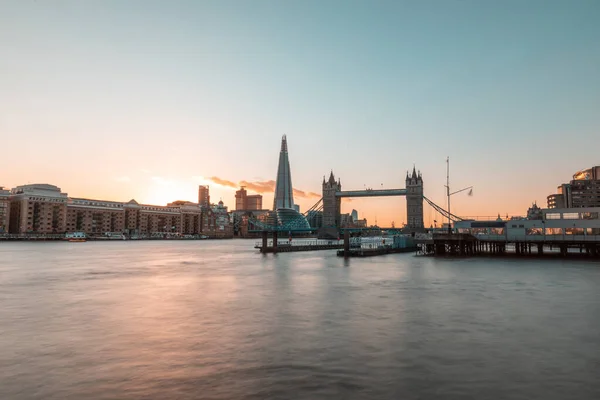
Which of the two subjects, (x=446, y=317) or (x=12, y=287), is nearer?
(x=446, y=317)

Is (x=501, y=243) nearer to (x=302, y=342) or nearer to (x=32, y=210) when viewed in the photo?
(x=302, y=342)

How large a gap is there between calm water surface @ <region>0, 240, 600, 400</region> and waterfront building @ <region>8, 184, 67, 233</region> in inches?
6935

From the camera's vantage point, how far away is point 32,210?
190 metres

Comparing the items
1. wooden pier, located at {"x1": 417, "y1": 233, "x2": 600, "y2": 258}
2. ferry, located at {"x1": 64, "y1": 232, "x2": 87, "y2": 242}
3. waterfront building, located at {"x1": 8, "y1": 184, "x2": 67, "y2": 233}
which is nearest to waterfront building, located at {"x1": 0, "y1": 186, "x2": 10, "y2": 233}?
waterfront building, located at {"x1": 8, "y1": 184, "x2": 67, "y2": 233}

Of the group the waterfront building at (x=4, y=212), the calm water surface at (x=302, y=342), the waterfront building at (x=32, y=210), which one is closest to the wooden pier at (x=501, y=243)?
the calm water surface at (x=302, y=342)

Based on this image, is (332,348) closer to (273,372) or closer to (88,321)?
(273,372)

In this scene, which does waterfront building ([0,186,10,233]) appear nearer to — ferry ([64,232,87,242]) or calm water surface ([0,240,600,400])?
ferry ([64,232,87,242])

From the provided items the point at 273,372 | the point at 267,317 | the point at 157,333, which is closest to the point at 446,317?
the point at 267,317

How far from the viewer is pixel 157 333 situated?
73.1ft

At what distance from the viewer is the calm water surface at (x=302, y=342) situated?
559 inches

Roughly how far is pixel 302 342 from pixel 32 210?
688 ft

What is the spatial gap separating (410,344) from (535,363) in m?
5.18

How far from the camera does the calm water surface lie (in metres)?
14.2

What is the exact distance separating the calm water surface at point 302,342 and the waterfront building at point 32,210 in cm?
17614
